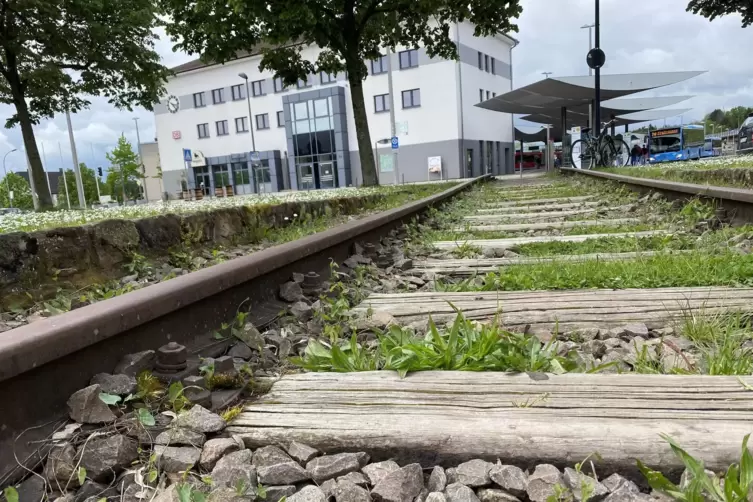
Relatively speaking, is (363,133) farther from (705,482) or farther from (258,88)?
(258,88)

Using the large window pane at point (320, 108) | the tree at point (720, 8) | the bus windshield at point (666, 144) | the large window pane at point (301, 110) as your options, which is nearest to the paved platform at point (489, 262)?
the tree at point (720, 8)

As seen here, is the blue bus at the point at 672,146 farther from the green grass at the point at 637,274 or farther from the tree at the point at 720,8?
the green grass at the point at 637,274

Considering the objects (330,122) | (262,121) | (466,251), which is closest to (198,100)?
(262,121)

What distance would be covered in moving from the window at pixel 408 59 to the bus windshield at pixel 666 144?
66.4ft

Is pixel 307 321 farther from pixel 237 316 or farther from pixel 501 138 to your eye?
pixel 501 138

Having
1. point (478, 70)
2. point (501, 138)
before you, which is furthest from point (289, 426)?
point (501, 138)

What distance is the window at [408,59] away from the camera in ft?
131

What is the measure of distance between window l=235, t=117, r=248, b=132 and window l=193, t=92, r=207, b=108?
13.0ft

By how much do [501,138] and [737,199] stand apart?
45222mm

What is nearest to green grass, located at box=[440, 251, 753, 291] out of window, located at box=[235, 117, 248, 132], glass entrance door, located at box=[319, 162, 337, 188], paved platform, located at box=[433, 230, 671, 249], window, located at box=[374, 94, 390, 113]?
paved platform, located at box=[433, 230, 671, 249]

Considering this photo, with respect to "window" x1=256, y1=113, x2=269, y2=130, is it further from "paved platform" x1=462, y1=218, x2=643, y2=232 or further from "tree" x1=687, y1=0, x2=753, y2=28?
"paved platform" x1=462, y1=218, x2=643, y2=232

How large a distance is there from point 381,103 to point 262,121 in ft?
40.9

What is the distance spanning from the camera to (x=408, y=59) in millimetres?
40062

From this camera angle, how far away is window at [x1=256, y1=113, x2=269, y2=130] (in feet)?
155
